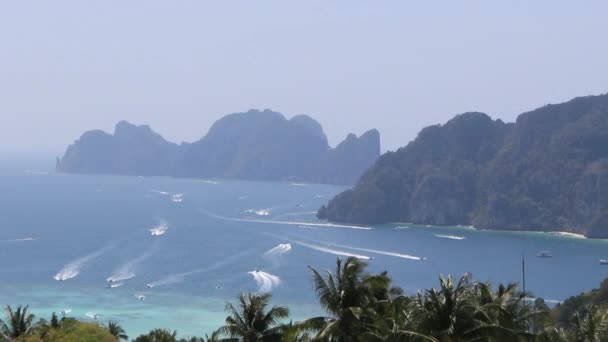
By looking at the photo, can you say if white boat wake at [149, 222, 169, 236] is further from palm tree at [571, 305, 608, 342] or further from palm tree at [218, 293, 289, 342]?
palm tree at [571, 305, 608, 342]

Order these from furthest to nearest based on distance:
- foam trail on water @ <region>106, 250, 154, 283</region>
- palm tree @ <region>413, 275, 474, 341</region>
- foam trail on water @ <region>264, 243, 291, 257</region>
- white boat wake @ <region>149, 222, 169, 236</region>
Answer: white boat wake @ <region>149, 222, 169, 236</region>
foam trail on water @ <region>264, 243, 291, 257</region>
foam trail on water @ <region>106, 250, 154, 283</region>
palm tree @ <region>413, 275, 474, 341</region>

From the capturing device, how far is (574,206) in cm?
18500

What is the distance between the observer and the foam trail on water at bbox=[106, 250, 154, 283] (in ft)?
377

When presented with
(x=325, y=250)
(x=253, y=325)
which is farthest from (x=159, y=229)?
(x=253, y=325)

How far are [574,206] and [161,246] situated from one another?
90.1 m

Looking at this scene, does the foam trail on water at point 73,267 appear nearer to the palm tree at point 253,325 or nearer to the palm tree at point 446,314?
the palm tree at point 253,325

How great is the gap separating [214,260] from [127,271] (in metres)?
15.9

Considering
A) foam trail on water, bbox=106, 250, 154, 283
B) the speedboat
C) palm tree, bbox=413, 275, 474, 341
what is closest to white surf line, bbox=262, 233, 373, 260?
foam trail on water, bbox=106, 250, 154, 283

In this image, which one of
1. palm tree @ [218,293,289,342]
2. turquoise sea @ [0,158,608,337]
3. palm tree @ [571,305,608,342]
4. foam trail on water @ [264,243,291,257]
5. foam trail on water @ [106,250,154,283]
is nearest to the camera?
palm tree @ [571,305,608,342]

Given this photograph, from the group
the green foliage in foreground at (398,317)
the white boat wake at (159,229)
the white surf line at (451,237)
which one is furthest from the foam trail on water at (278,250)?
the green foliage in foreground at (398,317)

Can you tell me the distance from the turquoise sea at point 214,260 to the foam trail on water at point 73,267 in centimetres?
22

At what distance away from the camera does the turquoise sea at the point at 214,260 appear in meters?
99.1

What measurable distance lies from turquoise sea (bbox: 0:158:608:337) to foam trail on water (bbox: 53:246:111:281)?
0.22m

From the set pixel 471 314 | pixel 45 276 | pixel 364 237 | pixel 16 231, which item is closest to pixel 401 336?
pixel 471 314
